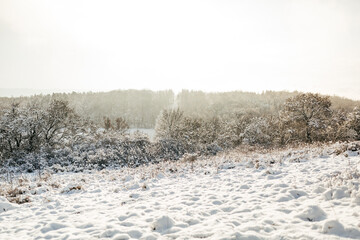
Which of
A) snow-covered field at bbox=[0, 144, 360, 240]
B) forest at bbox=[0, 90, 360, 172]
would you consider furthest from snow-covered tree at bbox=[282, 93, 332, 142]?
snow-covered field at bbox=[0, 144, 360, 240]

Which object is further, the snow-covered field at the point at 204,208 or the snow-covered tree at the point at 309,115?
the snow-covered tree at the point at 309,115

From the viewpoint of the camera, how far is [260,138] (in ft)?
105

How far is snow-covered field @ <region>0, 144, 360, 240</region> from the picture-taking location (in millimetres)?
4195

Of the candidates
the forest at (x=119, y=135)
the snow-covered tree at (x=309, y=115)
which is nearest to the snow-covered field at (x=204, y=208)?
the forest at (x=119, y=135)

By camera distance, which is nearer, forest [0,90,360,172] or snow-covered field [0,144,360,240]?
snow-covered field [0,144,360,240]

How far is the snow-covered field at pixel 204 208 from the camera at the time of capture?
4195 mm

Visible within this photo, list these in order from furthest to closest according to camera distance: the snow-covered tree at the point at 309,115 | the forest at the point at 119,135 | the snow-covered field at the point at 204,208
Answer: the snow-covered tree at the point at 309,115, the forest at the point at 119,135, the snow-covered field at the point at 204,208

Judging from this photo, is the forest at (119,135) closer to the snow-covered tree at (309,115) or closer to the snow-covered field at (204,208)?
the snow-covered tree at (309,115)

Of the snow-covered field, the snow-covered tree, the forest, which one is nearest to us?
the snow-covered field

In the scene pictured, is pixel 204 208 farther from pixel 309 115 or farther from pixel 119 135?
pixel 309 115

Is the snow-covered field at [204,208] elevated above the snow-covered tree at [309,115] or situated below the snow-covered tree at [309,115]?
below

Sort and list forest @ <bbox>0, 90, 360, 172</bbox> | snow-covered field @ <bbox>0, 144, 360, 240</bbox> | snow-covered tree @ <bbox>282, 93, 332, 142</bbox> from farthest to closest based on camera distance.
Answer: snow-covered tree @ <bbox>282, 93, 332, 142</bbox>, forest @ <bbox>0, 90, 360, 172</bbox>, snow-covered field @ <bbox>0, 144, 360, 240</bbox>

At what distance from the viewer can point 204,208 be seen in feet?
18.5

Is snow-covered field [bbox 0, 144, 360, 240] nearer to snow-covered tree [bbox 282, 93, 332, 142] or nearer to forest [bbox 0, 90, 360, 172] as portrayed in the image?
forest [bbox 0, 90, 360, 172]
